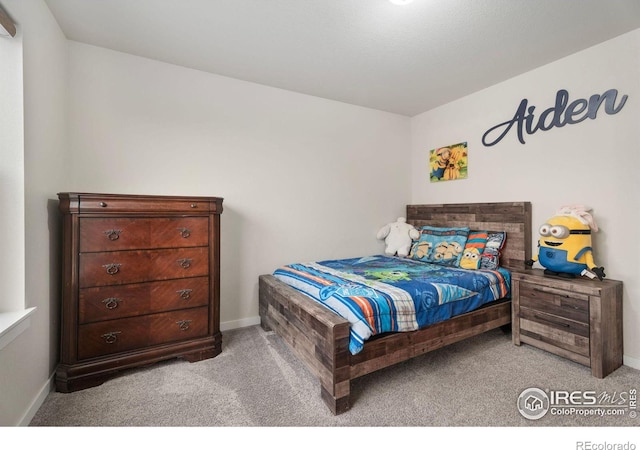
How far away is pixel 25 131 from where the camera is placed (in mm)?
1501

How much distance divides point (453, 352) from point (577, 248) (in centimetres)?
120

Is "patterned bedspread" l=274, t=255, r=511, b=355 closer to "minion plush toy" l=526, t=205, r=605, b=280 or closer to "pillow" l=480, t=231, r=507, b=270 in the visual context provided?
"pillow" l=480, t=231, r=507, b=270

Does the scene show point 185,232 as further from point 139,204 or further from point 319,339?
point 319,339

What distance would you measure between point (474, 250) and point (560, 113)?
1.36m

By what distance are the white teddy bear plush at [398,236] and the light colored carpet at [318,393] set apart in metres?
1.32

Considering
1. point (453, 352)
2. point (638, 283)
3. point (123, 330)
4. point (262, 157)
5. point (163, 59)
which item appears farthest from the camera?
point (262, 157)

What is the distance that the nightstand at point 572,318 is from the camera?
189cm

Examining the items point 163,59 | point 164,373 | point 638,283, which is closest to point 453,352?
point 638,283

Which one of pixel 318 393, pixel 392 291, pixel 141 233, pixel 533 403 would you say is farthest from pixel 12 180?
pixel 533 403

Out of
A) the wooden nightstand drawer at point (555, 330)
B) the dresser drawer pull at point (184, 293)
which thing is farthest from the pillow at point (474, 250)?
the dresser drawer pull at point (184, 293)

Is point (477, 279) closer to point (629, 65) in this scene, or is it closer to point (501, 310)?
point (501, 310)

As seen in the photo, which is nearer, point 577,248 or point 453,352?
point 577,248

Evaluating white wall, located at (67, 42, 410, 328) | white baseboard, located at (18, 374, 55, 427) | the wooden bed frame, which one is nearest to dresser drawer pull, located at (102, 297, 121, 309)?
white baseboard, located at (18, 374, 55, 427)

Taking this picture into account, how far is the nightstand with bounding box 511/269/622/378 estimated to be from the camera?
6.20ft
